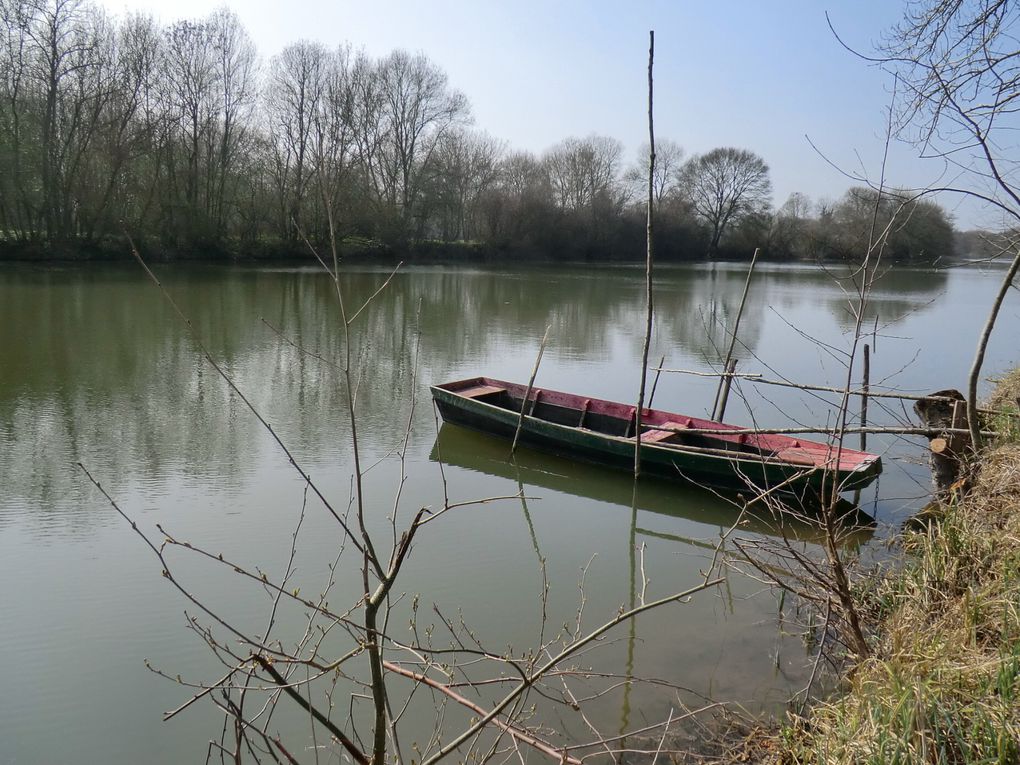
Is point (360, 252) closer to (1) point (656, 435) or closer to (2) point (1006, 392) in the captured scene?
(1) point (656, 435)

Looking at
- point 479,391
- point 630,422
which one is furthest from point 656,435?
point 479,391

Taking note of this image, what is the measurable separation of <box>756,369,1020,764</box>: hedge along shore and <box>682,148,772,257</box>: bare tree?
51097mm

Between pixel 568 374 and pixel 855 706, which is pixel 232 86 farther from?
pixel 855 706

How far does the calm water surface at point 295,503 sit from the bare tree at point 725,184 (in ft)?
118

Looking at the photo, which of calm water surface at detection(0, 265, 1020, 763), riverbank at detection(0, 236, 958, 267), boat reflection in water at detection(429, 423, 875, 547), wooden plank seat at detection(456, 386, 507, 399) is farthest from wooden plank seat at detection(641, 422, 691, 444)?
riverbank at detection(0, 236, 958, 267)

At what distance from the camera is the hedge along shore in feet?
8.19

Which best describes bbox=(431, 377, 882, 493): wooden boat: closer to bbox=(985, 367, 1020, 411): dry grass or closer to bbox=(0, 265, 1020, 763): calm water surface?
bbox=(0, 265, 1020, 763): calm water surface

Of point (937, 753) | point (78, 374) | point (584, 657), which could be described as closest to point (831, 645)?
point (584, 657)

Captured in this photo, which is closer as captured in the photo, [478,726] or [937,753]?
[478,726]

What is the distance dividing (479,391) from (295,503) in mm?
3476

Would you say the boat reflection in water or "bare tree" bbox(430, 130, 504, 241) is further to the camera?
"bare tree" bbox(430, 130, 504, 241)

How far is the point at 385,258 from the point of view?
39531 millimetres

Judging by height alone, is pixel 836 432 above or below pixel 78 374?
above

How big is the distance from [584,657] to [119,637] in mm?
3008
